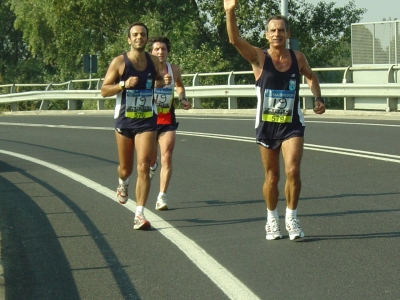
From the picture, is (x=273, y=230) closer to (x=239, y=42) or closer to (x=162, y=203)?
(x=239, y=42)

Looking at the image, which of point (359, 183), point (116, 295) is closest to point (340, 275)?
point (116, 295)

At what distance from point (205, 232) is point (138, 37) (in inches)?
75.6

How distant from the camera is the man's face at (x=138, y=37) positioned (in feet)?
28.4

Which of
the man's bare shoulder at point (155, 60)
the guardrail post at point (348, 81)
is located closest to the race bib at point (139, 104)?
the man's bare shoulder at point (155, 60)

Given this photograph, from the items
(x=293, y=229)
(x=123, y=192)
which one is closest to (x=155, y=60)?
(x=123, y=192)

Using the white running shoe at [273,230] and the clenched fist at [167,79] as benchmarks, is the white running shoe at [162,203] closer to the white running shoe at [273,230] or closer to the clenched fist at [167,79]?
the clenched fist at [167,79]

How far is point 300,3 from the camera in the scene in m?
43.9

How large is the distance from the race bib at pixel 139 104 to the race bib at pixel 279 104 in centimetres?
136

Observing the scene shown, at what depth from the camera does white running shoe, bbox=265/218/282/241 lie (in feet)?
26.0

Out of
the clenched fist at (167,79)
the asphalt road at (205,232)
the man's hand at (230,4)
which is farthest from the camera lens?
the clenched fist at (167,79)

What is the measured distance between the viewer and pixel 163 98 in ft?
32.5

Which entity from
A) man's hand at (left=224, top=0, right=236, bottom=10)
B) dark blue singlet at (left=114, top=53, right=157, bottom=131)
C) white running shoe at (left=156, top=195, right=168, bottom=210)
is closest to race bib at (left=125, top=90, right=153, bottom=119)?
dark blue singlet at (left=114, top=53, right=157, bottom=131)

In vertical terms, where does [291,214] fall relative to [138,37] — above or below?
below

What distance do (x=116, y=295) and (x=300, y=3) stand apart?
1532 inches
